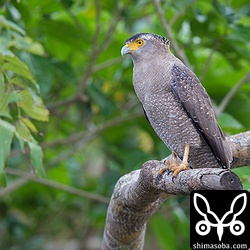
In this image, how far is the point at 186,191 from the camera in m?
2.44

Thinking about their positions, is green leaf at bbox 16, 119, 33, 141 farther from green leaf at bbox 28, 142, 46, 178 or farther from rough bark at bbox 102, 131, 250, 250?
rough bark at bbox 102, 131, 250, 250

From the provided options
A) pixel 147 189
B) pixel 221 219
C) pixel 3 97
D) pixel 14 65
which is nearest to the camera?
pixel 221 219

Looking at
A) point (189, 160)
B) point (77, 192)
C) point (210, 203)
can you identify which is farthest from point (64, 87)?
point (210, 203)

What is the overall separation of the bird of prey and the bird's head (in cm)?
8

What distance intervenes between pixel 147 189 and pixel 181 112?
1.27 feet

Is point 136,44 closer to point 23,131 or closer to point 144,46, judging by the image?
point 144,46

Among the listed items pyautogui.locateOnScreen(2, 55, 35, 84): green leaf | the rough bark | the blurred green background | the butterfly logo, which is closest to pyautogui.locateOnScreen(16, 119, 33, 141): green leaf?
the blurred green background

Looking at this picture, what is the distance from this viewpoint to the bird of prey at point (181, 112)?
2.88m

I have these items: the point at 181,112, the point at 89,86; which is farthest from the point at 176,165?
the point at 89,86

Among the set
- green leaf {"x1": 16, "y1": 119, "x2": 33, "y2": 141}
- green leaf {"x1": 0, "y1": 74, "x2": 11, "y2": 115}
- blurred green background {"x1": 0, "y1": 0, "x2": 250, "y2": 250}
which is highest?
green leaf {"x1": 0, "y1": 74, "x2": 11, "y2": 115}

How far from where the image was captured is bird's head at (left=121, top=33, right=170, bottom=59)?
306 cm

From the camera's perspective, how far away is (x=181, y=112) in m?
2.92

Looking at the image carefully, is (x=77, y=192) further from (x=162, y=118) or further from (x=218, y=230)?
(x=218, y=230)

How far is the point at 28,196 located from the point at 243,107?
1997 mm
